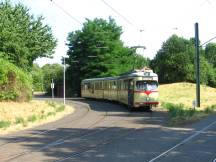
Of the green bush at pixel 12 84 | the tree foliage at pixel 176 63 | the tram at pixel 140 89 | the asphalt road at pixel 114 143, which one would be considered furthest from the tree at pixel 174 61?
the asphalt road at pixel 114 143

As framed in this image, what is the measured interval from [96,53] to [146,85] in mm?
50099

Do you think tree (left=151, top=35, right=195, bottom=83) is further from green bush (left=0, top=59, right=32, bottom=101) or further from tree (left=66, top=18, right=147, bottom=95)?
green bush (left=0, top=59, right=32, bottom=101)

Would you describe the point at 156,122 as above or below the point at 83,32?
below

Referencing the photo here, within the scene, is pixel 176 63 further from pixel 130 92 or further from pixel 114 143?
pixel 114 143

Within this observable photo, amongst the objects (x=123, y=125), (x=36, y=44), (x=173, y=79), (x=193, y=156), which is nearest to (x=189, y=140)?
(x=193, y=156)

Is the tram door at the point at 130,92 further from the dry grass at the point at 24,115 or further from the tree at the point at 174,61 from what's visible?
the tree at the point at 174,61

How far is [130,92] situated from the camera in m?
40.4

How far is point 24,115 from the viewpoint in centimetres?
3572

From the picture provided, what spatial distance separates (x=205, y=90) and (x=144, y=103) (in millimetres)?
48077

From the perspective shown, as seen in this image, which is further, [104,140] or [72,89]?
[72,89]

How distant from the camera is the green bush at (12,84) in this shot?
42344mm

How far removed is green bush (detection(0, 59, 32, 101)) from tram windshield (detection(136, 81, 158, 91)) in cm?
1048

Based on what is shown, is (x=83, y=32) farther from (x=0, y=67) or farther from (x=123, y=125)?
(x=123, y=125)

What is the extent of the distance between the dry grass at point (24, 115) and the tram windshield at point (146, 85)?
5968 millimetres
